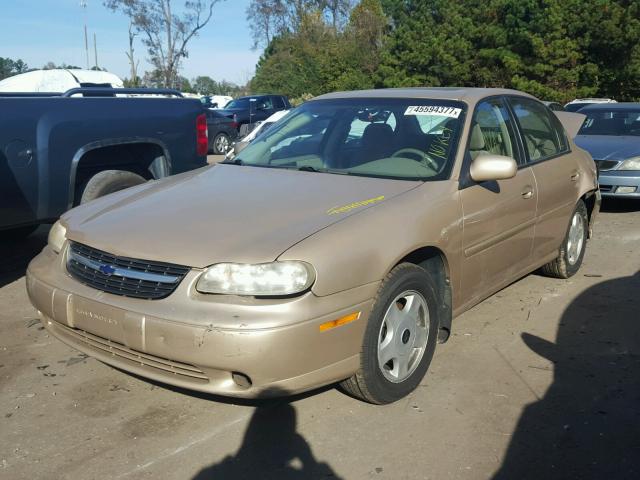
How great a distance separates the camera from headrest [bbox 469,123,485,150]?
165 inches

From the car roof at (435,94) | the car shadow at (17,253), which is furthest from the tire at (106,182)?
the car roof at (435,94)

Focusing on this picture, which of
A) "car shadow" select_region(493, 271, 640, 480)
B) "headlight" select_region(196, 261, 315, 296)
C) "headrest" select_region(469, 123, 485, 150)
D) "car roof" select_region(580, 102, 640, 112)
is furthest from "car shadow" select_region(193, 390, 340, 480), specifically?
"car roof" select_region(580, 102, 640, 112)

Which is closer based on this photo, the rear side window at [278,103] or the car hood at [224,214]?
the car hood at [224,214]

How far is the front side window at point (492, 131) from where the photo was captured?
4.26 meters

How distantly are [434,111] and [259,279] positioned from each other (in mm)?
2014

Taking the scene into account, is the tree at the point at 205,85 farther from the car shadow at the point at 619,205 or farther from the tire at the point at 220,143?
the car shadow at the point at 619,205

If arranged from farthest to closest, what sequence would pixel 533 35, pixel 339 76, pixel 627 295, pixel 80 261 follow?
pixel 339 76, pixel 533 35, pixel 627 295, pixel 80 261

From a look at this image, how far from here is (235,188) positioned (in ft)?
12.7

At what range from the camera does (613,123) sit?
10094 mm

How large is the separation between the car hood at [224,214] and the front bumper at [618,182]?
19.0 feet

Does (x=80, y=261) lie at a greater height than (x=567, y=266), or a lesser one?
greater

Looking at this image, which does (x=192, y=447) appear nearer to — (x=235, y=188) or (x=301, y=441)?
(x=301, y=441)

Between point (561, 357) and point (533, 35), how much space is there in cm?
2561

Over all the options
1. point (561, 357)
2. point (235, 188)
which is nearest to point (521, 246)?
point (561, 357)
